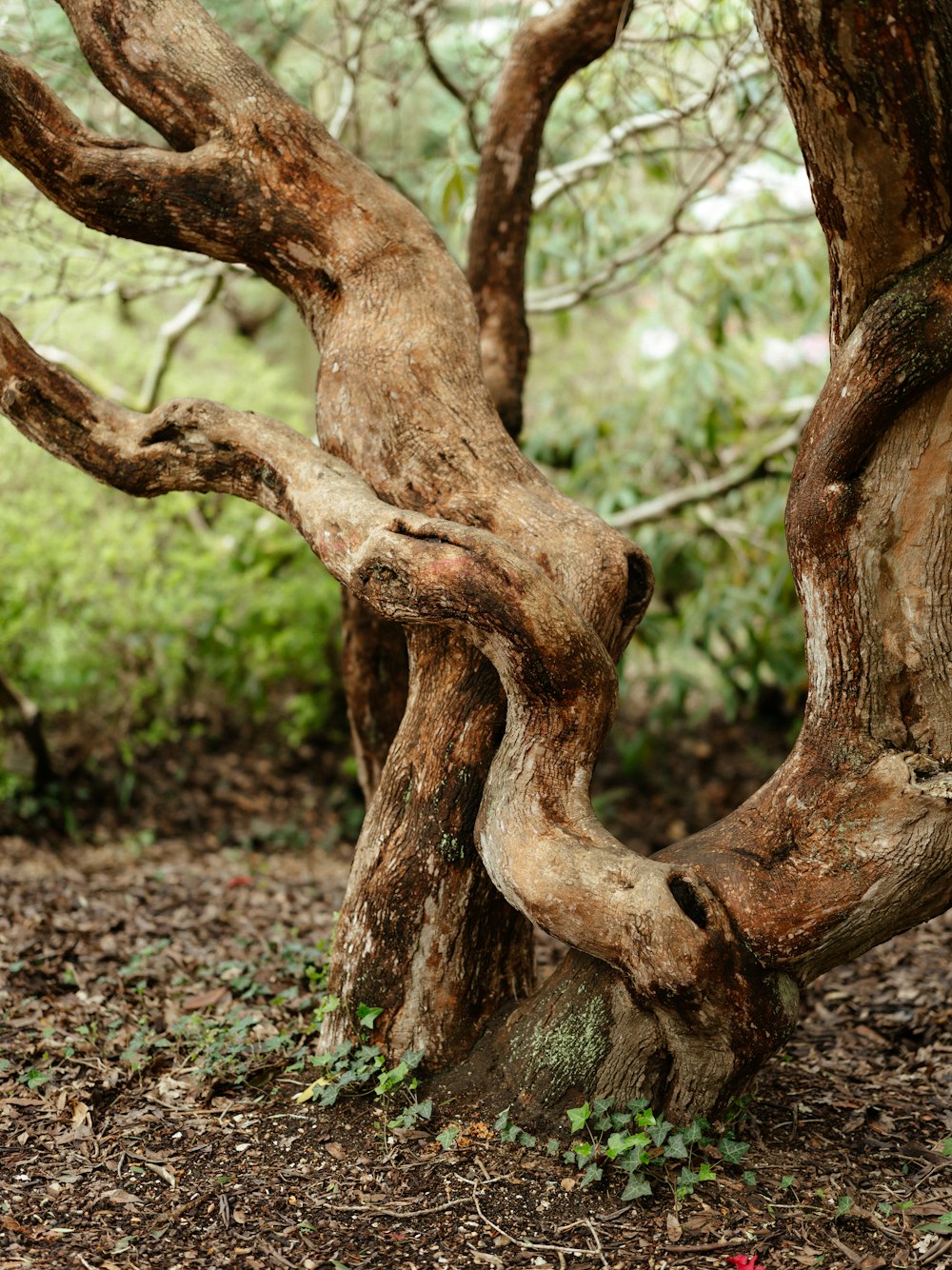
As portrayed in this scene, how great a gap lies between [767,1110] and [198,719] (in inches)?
181

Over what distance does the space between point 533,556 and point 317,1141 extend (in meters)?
1.48

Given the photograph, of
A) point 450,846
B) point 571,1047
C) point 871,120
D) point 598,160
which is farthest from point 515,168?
point 571,1047

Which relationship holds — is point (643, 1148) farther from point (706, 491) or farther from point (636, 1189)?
point (706, 491)

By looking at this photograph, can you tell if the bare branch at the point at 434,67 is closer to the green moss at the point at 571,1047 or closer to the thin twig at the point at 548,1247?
the green moss at the point at 571,1047

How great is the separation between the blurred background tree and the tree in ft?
6.72

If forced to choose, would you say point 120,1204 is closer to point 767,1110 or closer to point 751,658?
point 767,1110

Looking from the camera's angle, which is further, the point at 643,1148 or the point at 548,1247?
the point at 643,1148

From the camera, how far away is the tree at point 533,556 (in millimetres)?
2305

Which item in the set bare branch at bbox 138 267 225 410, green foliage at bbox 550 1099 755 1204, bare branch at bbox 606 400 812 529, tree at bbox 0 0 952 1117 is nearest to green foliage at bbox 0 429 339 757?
bare branch at bbox 138 267 225 410

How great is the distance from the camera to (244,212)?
2.91 m

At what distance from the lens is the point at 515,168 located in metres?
3.85

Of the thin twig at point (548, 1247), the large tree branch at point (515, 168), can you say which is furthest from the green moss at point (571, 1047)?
the large tree branch at point (515, 168)

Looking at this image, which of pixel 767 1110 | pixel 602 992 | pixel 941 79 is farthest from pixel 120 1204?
pixel 941 79

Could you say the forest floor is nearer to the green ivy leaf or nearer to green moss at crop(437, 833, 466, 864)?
the green ivy leaf
